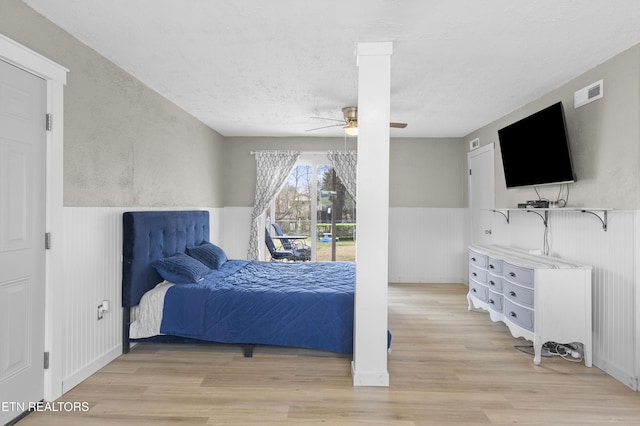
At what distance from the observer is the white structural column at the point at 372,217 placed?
102 inches

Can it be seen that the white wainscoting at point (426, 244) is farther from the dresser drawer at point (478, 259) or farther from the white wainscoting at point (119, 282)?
the white wainscoting at point (119, 282)

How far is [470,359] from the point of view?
10.1ft

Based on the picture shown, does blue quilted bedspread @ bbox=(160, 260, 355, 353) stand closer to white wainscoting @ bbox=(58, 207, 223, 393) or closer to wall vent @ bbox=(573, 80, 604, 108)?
white wainscoting @ bbox=(58, 207, 223, 393)

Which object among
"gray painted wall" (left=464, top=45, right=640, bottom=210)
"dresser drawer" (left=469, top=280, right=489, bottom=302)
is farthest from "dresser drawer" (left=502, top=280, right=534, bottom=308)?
"gray painted wall" (left=464, top=45, right=640, bottom=210)

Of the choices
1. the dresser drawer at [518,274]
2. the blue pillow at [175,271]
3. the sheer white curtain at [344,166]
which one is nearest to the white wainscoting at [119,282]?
the blue pillow at [175,271]

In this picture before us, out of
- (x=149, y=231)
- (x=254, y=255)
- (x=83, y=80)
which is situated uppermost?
(x=83, y=80)

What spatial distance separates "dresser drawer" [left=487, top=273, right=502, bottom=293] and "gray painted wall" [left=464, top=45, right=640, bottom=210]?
0.99m

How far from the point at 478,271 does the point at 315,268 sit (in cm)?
191

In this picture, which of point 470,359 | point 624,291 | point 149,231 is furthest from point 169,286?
point 624,291

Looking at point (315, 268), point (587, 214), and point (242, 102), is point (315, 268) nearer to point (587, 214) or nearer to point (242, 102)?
point (242, 102)

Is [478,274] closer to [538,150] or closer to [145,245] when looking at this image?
→ [538,150]

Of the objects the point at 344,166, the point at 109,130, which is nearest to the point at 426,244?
the point at 344,166

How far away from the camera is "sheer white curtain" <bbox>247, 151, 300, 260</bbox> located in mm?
6012

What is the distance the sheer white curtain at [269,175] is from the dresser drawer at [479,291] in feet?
10.9
